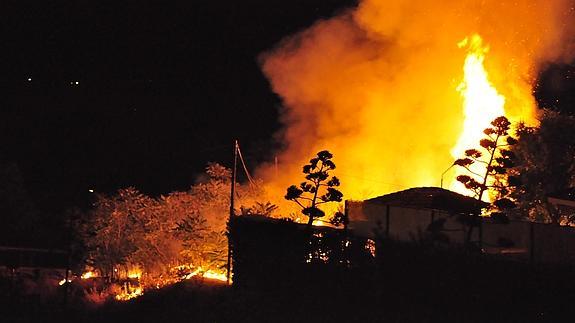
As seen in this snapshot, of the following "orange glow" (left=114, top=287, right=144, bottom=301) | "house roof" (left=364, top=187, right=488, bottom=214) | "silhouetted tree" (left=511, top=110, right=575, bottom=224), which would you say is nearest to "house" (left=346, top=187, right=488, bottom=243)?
"house roof" (left=364, top=187, right=488, bottom=214)

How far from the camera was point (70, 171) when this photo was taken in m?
40.2

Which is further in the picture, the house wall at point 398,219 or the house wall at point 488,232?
the house wall at point 398,219

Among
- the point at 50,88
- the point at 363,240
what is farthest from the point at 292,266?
the point at 50,88

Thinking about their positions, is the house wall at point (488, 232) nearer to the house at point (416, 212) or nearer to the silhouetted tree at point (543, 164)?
the house at point (416, 212)

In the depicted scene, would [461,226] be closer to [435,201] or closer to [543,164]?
[435,201]

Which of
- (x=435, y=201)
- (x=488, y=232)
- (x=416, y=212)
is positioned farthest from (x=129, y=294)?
(x=488, y=232)

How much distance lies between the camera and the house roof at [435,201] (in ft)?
48.4

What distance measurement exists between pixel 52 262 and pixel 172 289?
10615mm

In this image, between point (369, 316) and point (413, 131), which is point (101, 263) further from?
point (413, 131)

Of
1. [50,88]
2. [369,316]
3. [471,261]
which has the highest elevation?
[50,88]

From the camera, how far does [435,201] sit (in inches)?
605

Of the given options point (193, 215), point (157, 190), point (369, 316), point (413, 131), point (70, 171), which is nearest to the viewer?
point (369, 316)

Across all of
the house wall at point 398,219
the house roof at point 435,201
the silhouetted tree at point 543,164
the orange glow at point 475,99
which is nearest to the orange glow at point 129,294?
the house wall at point 398,219

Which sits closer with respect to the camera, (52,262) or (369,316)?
(369,316)
